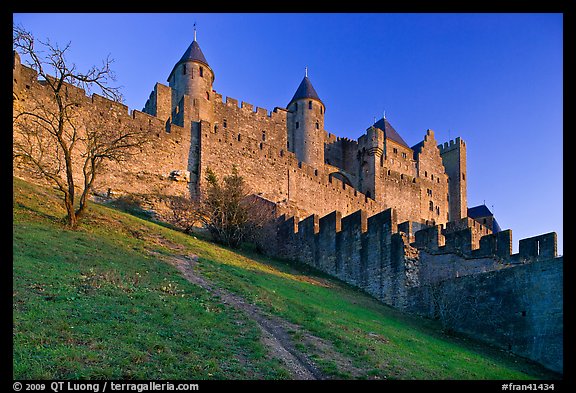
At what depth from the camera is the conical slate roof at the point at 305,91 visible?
54812 mm

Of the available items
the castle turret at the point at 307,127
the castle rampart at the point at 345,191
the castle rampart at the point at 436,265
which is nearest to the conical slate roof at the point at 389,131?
the castle rampart at the point at 345,191

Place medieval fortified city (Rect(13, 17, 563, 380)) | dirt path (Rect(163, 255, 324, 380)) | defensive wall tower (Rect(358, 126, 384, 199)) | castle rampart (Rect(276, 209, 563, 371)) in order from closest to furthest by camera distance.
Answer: dirt path (Rect(163, 255, 324, 380)) → castle rampart (Rect(276, 209, 563, 371)) → medieval fortified city (Rect(13, 17, 563, 380)) → defensive wall tower (Rect(358, 126, 384, 199))

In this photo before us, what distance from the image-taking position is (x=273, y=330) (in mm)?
12695

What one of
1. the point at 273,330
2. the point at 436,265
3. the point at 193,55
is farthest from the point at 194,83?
the point at 273,330

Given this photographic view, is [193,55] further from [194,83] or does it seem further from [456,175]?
[456,175]

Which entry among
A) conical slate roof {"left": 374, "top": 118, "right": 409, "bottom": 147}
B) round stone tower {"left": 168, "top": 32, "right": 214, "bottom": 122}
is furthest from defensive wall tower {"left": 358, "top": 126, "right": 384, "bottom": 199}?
round stone tower {"left": 168, "top": 32, "right": 214, "bottom": 122}

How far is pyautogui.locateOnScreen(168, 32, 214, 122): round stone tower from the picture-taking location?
45.2 metres

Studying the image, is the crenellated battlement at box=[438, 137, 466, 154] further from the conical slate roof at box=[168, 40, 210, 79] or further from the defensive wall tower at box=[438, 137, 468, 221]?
the conical slate roof at box=[168, 40, 210, 79]

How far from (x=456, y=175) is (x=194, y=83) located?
3733 centimetres
